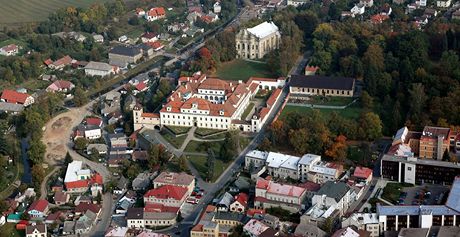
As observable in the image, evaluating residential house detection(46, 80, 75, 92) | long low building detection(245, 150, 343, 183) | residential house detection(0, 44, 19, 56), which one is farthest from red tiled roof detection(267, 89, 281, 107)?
residential house detection(0, 44, 19, 56)

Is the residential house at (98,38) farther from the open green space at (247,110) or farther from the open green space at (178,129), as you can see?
the open green space at (178,129)

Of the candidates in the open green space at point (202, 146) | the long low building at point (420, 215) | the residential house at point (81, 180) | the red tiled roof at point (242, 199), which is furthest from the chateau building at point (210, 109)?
the long low building at point (420, 215)

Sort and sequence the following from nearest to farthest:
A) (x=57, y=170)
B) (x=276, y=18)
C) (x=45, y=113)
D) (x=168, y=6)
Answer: (x=57, y=170) < (x=45, y=113) < (x=276, y=18) < (x=168, y=6)

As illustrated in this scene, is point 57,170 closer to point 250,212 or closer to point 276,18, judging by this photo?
point 250,212

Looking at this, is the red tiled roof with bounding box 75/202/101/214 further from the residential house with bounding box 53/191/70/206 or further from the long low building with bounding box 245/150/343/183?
the long low building with bounding box 245/150/343/183

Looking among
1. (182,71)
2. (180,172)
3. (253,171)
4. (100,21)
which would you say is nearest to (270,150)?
(253,171)

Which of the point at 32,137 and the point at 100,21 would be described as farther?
the point at 100,21
